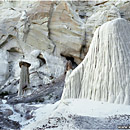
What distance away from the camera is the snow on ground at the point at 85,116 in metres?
5.02

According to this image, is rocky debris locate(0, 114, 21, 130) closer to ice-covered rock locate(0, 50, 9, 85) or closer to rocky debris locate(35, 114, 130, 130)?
rocky debris locate(35, 114, 130, 130)

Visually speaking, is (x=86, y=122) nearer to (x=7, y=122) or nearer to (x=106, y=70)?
(x=106, y=70)

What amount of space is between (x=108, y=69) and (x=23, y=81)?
1225cm

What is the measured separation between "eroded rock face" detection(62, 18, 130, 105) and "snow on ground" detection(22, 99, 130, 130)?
0.42 meters

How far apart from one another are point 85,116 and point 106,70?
2.45 meters

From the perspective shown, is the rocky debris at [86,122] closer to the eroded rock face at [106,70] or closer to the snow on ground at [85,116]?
the snow on ground at [85,116]

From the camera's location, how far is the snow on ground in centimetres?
502

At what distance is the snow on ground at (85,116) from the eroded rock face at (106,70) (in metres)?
0.42

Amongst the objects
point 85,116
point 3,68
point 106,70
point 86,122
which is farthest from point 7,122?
point 3,68

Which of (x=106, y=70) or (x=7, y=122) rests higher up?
(x=106, y=70)

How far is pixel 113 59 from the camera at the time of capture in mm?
7750

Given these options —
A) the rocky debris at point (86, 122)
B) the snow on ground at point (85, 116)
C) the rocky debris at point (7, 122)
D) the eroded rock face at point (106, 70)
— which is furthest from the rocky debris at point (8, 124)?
the eroded rock face at point (106, 70)

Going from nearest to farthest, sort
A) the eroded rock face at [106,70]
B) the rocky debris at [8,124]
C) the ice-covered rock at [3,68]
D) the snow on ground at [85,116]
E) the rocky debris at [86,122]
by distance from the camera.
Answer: the rocky debris at [86,122]
the snow on ground at [85,116]
the rocky debris at [8,124]
the eroded rock face at [106,70]
the ice-covered rock at [3,68]

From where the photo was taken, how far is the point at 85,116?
598 cm
